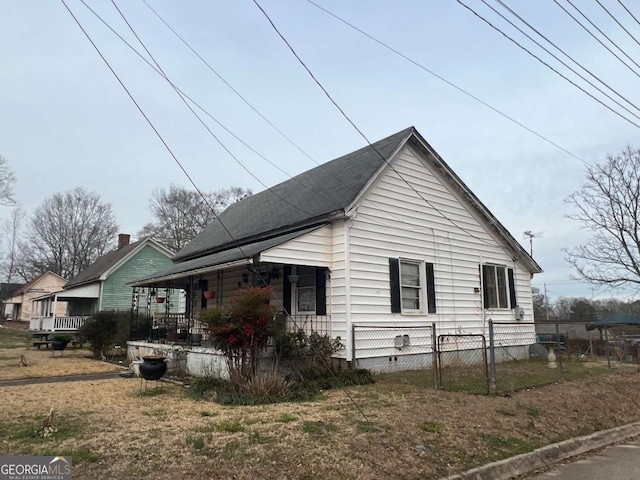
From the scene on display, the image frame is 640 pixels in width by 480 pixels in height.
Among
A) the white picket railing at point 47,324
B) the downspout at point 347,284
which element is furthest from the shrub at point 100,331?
the white picket railing at point 47,324

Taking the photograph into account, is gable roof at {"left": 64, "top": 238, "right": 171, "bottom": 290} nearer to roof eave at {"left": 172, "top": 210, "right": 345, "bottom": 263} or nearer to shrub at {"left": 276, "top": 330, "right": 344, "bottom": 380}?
roof eave at {"left": 172, "top": 210, "right": 345, "bottom": 263}

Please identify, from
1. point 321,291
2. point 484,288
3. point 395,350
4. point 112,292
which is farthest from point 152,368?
point 112,292

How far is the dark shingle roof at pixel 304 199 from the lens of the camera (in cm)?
1205

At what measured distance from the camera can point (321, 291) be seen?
1133 centimetres

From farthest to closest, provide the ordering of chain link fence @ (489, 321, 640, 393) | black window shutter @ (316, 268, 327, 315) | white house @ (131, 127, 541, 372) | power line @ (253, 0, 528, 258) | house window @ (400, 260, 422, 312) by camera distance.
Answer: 1. house window @ (400, 260, 422, 312)
2. black window shutter @ (316, 268, 327, 315)
3. white house @ (131, 127, 541, 372)
4. chain link fence @ (489, 321, 640, 393)
5. power line @ (253, 0, 528, 258)

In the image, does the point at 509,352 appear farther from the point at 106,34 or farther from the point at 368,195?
the point at 106,34

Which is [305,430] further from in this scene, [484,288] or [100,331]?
[100,331]

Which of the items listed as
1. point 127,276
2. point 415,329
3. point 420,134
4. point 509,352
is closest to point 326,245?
point 415,329

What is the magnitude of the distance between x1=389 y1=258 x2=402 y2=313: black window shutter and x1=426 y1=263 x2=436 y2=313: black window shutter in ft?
3.85

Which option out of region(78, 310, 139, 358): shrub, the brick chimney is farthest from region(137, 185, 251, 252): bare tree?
region(78, 310, 139, 358): shrub

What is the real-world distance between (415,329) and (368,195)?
377cm

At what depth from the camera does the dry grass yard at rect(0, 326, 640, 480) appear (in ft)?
15.1

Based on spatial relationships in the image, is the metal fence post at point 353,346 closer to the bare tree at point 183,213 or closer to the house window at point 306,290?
the house window at point 306,290

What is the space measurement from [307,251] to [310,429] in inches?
210
